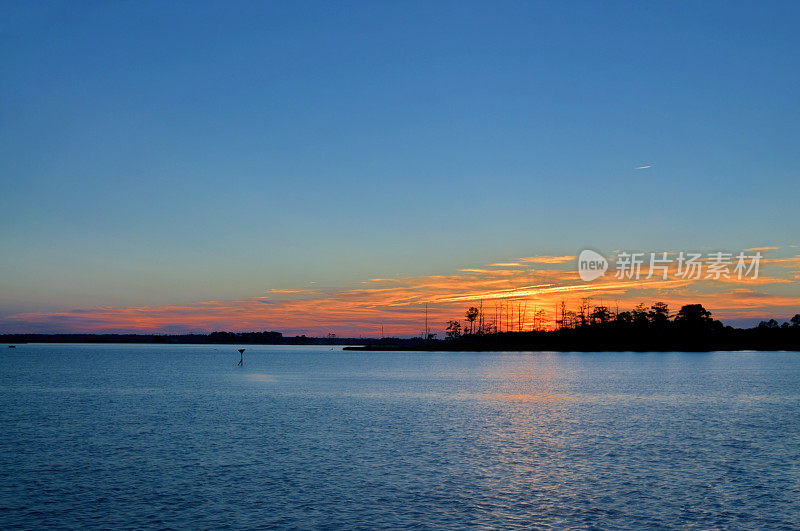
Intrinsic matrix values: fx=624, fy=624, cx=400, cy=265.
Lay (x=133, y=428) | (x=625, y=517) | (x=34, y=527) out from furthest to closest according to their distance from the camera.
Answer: (x=133, y=428), (x=625, y=517), (x=34, y=527)

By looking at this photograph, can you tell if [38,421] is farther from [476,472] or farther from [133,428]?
[476,472]

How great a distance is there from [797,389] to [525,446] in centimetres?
8093

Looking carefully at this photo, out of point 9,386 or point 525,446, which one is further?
point 9,386

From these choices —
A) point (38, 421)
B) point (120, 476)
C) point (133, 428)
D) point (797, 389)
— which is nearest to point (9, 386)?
point (38, 421)

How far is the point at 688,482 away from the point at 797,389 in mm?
86162

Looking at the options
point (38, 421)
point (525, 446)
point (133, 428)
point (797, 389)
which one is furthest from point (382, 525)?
point (797, 389)

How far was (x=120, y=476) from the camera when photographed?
111 feet

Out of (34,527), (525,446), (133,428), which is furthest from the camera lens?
(133,428)

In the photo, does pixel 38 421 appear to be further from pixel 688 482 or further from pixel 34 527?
pixel 688 482

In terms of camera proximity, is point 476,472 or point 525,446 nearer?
point 476,472

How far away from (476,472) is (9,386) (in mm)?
98549

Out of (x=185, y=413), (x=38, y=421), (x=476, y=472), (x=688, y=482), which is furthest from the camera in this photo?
(x=185, y=413)

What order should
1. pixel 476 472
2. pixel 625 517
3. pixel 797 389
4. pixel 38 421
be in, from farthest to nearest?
pixel 797 389 → pixel 38 421 → pixel 476 472 → pixel 625 517

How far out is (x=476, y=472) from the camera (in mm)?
35062
